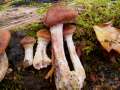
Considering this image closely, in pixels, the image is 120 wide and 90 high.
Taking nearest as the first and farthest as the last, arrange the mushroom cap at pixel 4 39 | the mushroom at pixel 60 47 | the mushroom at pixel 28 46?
1. the mushroom at pixel 60 47
2. the mushroom cap at pixel 4 39
3. the mushroom at pixel 28 46

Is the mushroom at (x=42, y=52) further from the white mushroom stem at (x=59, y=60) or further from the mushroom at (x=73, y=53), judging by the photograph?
the mushroom at (x=73, y=53)

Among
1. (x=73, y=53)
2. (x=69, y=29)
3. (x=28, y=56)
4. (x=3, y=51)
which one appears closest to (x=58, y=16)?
(x=69, y=29)

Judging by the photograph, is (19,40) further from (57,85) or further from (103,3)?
(103,3)

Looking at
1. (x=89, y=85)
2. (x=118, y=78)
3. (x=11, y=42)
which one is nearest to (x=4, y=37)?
(x=11, y=42)

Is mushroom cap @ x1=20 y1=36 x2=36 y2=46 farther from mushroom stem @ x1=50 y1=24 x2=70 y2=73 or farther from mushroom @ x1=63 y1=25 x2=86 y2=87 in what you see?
mushroom @ x1=63 y1=25 x2=86 y2=87

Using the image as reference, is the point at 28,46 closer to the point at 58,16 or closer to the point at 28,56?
the point at 28,56

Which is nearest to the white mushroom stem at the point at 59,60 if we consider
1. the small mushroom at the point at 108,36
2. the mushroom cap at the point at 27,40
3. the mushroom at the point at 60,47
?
the mushroom at the point at 60,47

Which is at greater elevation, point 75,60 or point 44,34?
point 44,34
